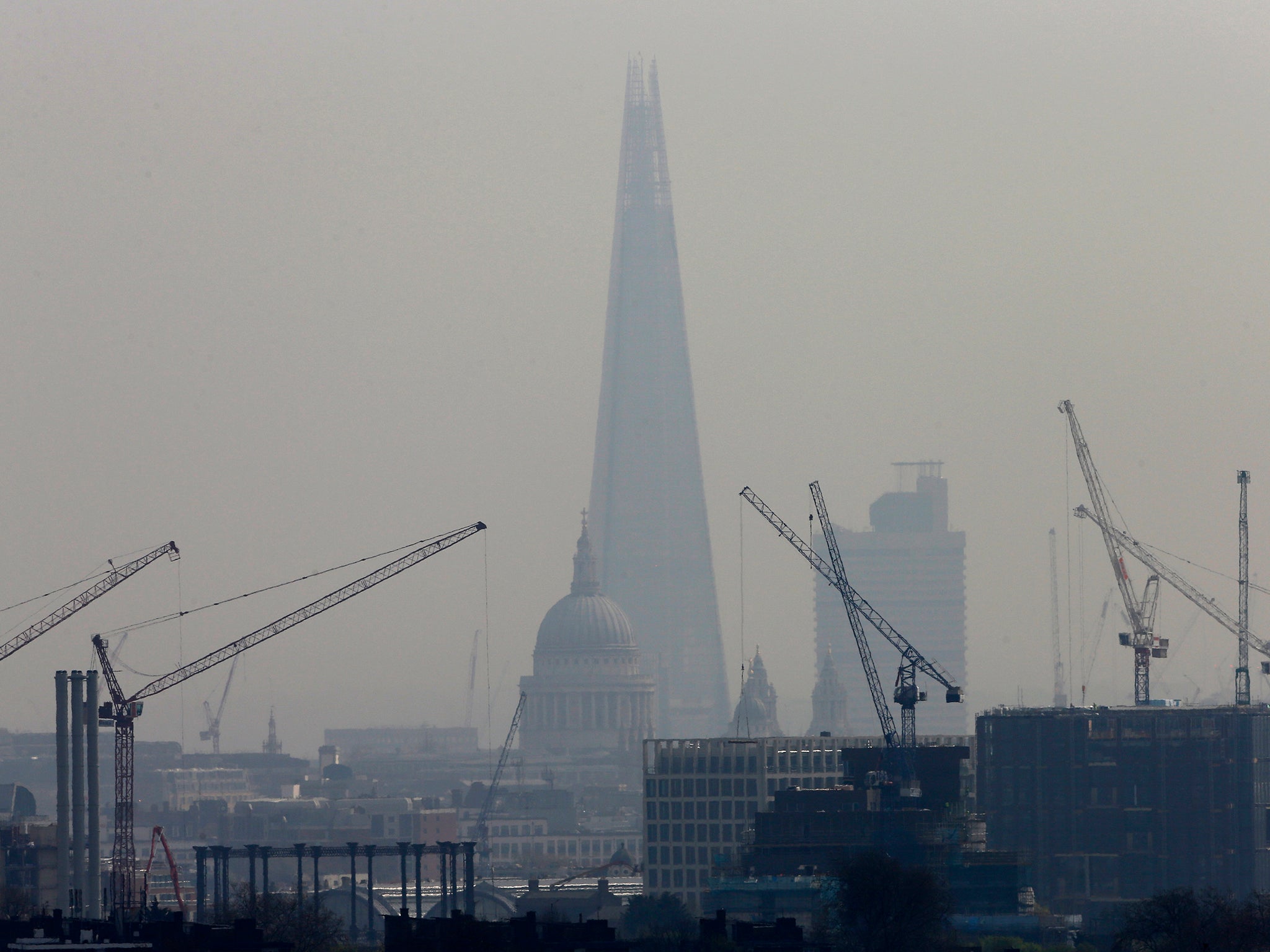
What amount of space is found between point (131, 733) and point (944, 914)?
70.8m

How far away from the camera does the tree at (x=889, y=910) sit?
353 ft

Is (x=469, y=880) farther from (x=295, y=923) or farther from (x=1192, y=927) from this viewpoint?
Answer: (x=1192, y=927)

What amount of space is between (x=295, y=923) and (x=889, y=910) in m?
23.3

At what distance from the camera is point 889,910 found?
11138 centimetres

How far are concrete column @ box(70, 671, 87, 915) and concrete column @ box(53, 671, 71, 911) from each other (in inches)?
12.5

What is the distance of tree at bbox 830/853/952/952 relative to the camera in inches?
4235

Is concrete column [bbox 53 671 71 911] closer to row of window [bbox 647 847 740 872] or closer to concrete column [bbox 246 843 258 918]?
concrete column [bbox 246 843 258 918]

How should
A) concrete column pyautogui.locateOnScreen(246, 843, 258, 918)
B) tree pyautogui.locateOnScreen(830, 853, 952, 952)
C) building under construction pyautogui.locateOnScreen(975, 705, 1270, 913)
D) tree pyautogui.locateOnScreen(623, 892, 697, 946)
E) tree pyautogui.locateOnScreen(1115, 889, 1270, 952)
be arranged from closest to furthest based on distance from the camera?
tree pyautogui.locateOnScreen(1115, 889, 1270, 952)
tree pyautogui.locateOnScreen(830, 853, 952, 952)
tree pyautogui.locateOnScreen(623, 892, 697, 946)
concrete column pyautogui.locateOnScreen(246, 843, 258, 918)
building under construction pyautogui.locateOnScreen(975, 705, 1270, 913)

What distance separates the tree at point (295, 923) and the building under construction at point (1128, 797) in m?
49.5

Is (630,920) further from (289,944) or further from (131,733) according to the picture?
(289,944)

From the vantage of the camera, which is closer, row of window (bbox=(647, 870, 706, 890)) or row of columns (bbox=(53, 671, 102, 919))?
row of columns (bbox=(53, 671, 102, 919))

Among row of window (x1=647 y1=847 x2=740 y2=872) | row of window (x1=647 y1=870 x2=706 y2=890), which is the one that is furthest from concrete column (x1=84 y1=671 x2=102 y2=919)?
row of window (x1=647 y1=847 x2=740 y2=872)

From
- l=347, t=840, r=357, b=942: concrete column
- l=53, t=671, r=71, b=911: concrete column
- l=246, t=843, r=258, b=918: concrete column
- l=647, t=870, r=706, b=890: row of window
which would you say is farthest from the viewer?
l=647, t=870, r=706, b=890: row of window

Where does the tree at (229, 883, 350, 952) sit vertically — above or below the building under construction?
below
